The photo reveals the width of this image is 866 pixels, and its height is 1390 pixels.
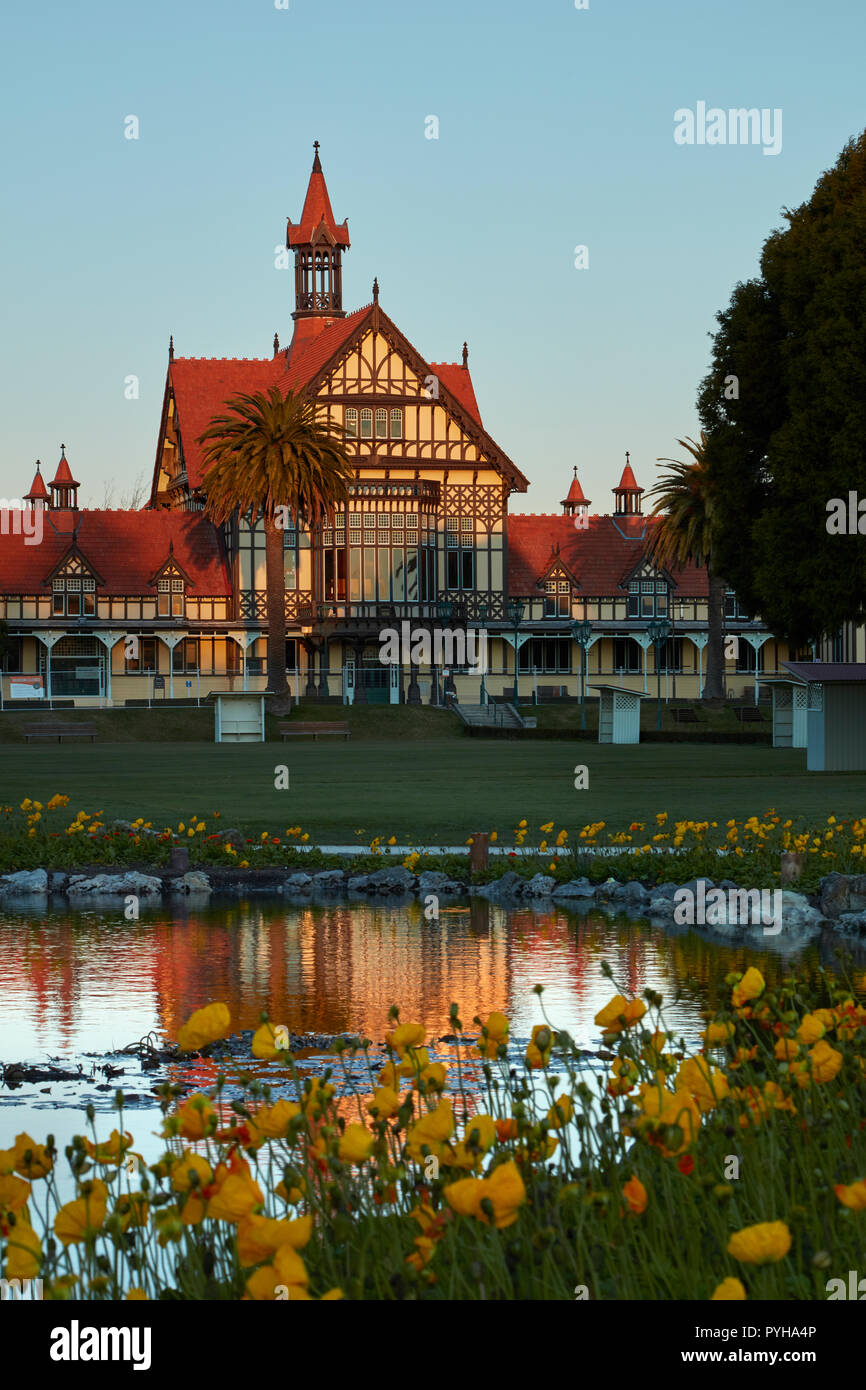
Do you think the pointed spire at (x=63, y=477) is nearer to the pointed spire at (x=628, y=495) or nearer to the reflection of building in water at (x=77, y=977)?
the pointed spire at (x=628, y=495)

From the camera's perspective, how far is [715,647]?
7169 centimetres

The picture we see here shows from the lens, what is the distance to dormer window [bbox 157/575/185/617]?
247 feet

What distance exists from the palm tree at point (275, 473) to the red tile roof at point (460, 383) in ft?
51.8

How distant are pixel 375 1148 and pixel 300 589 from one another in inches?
2789

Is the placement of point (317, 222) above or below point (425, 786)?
above

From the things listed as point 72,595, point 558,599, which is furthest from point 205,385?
point 558,599

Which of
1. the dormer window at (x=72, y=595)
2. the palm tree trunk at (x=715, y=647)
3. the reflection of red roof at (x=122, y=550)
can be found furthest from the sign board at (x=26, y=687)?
the palm tree trunk at (x=715, y=647)

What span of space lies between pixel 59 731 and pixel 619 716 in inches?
693

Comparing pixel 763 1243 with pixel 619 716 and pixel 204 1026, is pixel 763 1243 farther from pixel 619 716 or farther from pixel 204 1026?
pixel 619 716

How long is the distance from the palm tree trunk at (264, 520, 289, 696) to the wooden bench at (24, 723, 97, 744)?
31.5 feet

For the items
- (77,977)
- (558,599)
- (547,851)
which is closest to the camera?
(77,977)

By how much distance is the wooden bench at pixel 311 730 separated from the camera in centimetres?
5675

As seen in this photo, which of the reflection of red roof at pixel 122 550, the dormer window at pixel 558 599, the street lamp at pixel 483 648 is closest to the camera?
the street lamp at pixel 483 648

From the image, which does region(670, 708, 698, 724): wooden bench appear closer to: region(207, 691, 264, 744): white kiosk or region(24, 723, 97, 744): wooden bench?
region(207, 691, 264, 744): white kiosk
